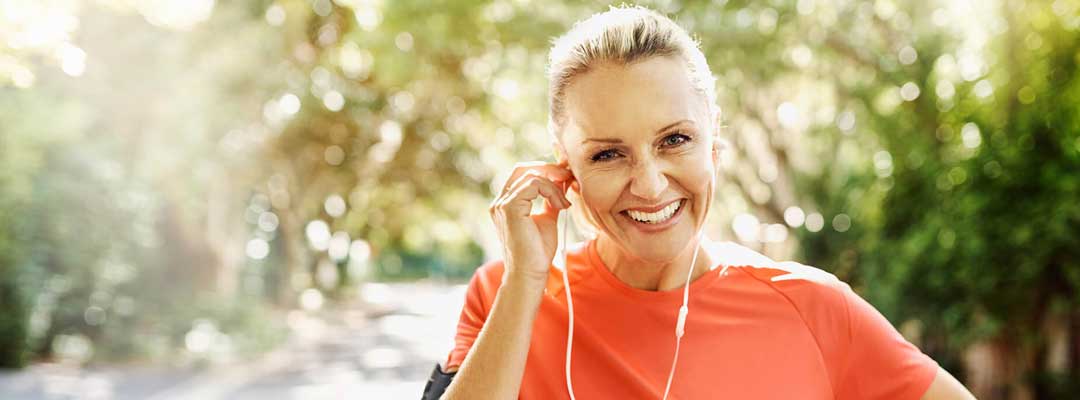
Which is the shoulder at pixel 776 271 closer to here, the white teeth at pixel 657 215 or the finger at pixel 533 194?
the white teeth at pixel 657 215

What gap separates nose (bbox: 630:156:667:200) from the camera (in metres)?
2.11

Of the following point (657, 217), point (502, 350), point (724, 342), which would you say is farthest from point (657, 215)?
point (502, 350)

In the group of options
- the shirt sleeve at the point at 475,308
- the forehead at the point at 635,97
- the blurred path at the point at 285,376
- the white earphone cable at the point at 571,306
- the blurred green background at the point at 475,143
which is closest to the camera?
the forehead at the point at 635,97

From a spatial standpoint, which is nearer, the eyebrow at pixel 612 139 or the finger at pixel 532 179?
the eyebrow at pixel 612 139

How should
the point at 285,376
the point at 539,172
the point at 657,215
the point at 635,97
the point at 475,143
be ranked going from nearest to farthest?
the point at 635,97 < the point at 657,215 < the point at 539,172 < the point at 285,376 < the point at 475,143

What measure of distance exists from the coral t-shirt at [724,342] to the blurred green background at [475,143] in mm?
6146

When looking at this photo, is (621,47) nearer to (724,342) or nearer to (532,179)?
(532,179)

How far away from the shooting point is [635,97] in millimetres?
2062

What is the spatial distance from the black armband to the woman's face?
0.49m

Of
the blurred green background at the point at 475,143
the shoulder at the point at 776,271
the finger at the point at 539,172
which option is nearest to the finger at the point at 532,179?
the finger at the point at 539,172

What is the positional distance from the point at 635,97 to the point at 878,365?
2.55 ft

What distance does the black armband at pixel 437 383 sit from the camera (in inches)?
87.6

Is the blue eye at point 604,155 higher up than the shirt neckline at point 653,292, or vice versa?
the blue eye at point 604,155

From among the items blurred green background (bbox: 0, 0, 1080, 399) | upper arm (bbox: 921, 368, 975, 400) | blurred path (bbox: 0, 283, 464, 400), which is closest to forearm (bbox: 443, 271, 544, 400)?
upper arm (bbox: 921, 368, 975, 400)
